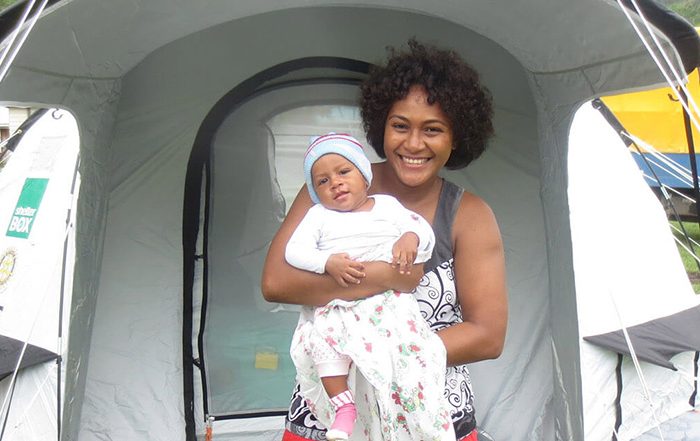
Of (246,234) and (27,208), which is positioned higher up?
(27,208)

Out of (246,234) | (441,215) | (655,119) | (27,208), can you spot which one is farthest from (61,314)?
(655,119)

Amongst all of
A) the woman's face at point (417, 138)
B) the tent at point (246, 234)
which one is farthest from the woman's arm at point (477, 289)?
the tent at point (246, 234)

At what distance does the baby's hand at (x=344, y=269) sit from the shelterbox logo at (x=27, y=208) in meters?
1.73

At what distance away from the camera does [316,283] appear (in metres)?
1.48

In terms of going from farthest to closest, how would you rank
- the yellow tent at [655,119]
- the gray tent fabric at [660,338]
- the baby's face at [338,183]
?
the yellow tent at [655,119], the gray tent fabric at [660,338], the baby's face at [338,183]

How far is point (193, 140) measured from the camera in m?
2.70

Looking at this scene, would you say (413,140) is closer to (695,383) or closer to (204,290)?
(204,290)

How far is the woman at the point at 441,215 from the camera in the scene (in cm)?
157

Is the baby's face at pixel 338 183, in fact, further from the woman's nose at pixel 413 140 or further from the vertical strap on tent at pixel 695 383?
the vertical strap on tent at pixel 695 383

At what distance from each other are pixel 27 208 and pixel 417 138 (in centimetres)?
183

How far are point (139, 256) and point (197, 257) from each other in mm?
211

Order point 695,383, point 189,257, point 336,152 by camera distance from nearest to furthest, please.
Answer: point 336,152
point 189,257
point 695,383

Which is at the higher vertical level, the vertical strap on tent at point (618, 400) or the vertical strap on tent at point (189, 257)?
the vertical strap on tent at point (189, 257)

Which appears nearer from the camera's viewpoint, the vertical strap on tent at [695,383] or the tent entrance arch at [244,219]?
the tent entrance arch at [244,219]
